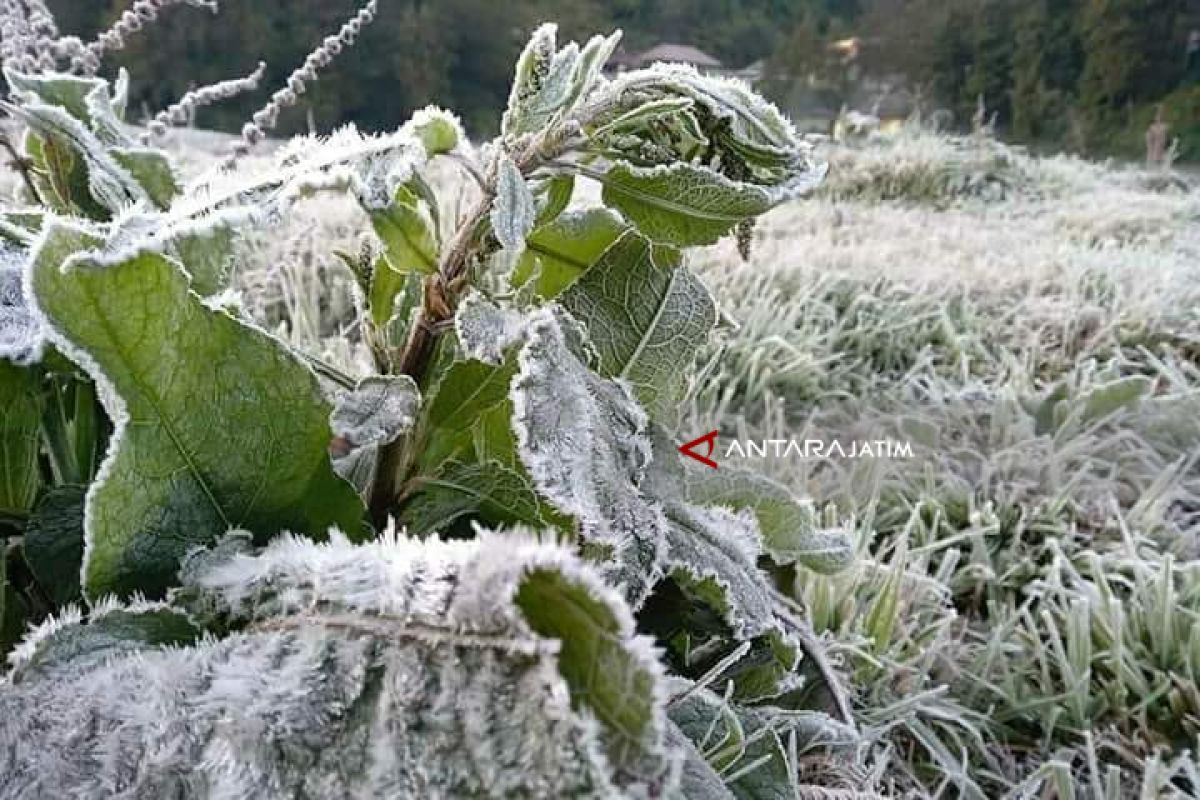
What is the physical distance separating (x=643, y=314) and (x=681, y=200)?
8 cm

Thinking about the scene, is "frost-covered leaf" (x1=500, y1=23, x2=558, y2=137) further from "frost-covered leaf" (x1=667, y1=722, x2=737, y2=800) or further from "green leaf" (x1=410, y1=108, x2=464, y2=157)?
"frost-covered leaf" (x1=667, y1=722, x2=737, y2=800)

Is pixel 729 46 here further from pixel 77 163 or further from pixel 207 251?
pixel 207 251

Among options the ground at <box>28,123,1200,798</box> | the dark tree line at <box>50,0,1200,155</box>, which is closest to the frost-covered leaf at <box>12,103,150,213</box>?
the ground at <box>28,123,1200,798</box>

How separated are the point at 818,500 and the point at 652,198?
91 centimetres

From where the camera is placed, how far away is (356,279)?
1.45 ft

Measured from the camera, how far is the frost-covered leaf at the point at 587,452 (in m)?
0.29

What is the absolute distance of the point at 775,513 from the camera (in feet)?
1.81

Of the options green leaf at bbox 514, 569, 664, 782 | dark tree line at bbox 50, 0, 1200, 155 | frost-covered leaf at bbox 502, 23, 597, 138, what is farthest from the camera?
dark tree line at bbox 50, 0, 1200, 155

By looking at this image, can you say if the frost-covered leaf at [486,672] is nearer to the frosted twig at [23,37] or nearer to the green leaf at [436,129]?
the green leaf at [436,129]

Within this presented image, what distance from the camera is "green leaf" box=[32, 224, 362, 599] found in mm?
279

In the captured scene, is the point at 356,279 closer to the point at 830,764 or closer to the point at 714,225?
the point at 714,225

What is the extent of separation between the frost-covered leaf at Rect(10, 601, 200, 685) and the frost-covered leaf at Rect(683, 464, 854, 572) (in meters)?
0.30

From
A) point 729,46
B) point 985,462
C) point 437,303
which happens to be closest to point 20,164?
point 437,303

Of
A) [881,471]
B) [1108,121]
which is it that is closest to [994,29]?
[1108,121]
